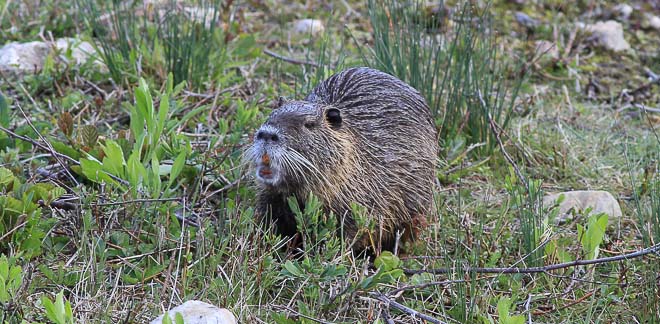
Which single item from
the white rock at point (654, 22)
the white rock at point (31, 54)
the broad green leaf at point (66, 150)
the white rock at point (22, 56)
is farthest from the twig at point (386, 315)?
the white rock at point (654, 22)

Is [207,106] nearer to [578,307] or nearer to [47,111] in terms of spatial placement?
[47,111]

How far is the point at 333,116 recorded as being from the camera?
3367 millimetres

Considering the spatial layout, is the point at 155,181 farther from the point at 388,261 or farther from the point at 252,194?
the point at 388,261

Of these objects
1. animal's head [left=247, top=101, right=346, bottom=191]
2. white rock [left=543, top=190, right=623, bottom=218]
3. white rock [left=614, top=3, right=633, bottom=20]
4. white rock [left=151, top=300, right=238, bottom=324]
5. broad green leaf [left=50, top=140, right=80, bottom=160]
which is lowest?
white rock [left=614, top=3, right=633, bottom=20]

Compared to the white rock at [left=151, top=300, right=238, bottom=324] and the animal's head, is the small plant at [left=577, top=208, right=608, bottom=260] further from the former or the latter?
the white rock at [left=151, top=300, right=238, bottom=324]

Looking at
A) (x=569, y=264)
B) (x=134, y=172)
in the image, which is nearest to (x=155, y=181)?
(x=134, y=172)

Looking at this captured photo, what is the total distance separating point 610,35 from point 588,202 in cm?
249

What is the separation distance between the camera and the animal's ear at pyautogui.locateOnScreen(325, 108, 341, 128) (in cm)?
336

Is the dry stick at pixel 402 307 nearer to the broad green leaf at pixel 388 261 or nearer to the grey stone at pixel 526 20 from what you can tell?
the broad green leaf at pixel 388 261

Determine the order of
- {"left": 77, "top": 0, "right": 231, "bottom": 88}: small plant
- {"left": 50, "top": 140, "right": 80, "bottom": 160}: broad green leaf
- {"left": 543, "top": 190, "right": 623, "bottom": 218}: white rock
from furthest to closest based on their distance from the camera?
1. {"left": 77, "top": 0, "right": 231, "bottom": 88}: small plant
2. {"left": 543, "top": 190, "right": 623, "bottom": 218}: white rock
3. {"left": 50, "top": 140, "right": 80, "bottom": 160}: broad green leaf

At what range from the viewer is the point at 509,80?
5457 millimetres

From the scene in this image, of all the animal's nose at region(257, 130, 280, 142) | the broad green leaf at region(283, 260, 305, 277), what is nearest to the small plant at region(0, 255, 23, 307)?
the broad green leaf at region(283, 260, 305, 277)

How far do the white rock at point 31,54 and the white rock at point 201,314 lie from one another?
7.56 ft

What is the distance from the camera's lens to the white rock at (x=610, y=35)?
6137 millimetres
